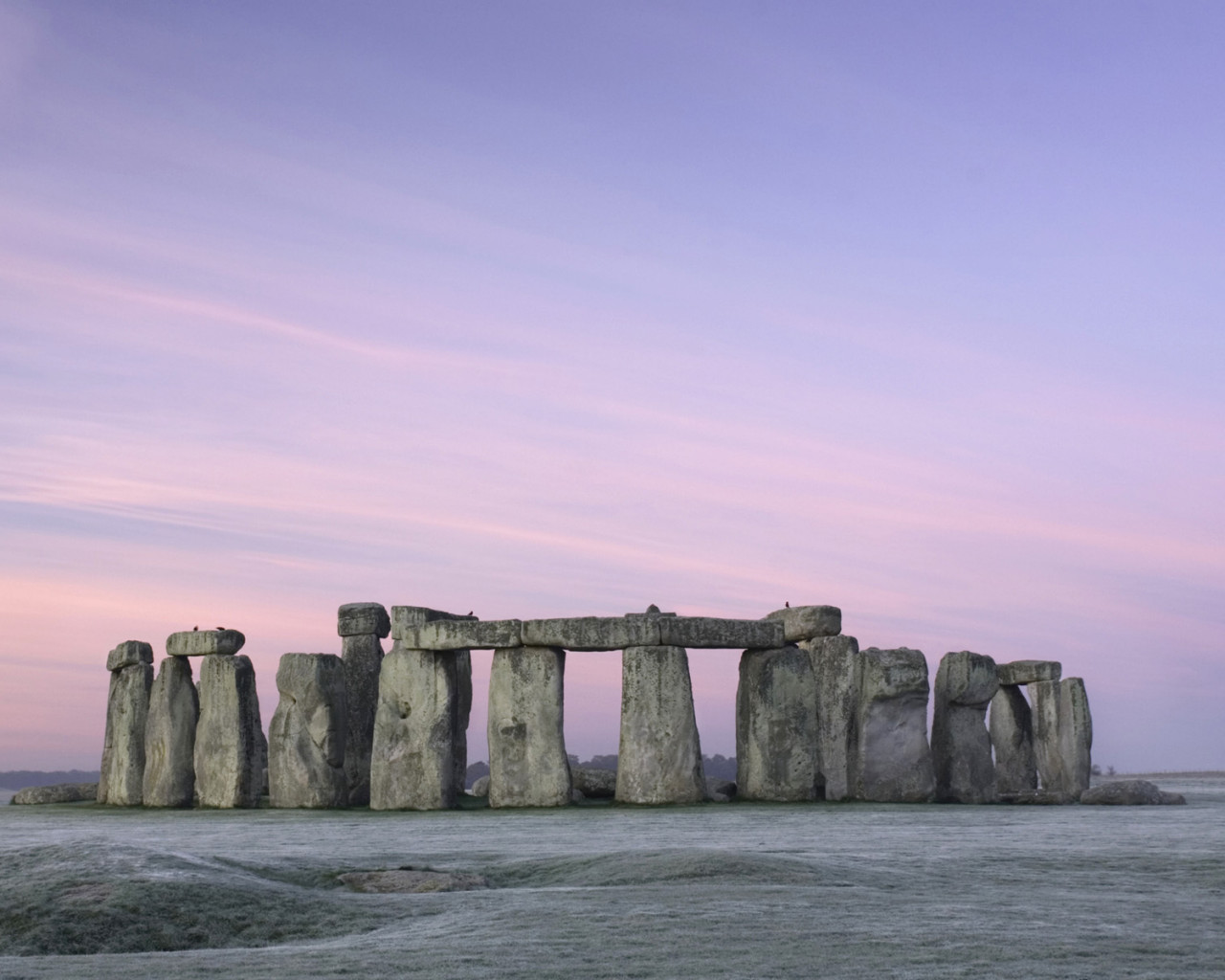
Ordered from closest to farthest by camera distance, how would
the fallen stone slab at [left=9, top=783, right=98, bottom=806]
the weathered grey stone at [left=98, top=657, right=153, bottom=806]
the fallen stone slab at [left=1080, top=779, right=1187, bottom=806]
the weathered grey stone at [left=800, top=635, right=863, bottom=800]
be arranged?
the weathered grey stone at [left=800, top=635, right=863, bottom=800], the fallen stone slab at [left=1080, top=779, right=1187, bottom=806], the weathered grey stone at [left=98, top=657, right=153, bottom=806], the fallen stone slab at [left=9, top=783, right=98, bottom=806]

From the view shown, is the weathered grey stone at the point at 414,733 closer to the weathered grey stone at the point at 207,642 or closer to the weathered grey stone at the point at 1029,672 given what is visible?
the weathered grey stone at the point at 207,642

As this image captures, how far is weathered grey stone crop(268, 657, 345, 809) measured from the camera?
23922mm

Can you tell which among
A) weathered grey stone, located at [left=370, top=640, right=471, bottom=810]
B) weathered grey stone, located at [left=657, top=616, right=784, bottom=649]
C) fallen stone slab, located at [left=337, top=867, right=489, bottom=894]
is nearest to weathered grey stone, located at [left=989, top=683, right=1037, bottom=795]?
weathered grey stone, located at [left=657, top=616, right=784, bottom=649]

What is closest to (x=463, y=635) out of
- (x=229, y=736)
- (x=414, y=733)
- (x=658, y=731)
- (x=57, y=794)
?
(x=414, y=733)

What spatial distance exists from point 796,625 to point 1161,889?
14.0 m

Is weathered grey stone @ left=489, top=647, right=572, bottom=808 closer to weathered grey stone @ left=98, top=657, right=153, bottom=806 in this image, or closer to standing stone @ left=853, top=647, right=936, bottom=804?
standing stone @ left=853, top=647, right=936, bottom=804

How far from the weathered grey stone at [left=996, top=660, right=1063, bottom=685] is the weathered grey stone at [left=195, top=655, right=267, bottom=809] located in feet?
41.8

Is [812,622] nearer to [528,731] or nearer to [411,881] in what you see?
[528,731]

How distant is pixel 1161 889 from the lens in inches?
448

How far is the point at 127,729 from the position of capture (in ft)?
88.1

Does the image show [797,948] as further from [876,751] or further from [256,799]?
[256,799]

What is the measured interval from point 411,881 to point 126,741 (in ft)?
56.4

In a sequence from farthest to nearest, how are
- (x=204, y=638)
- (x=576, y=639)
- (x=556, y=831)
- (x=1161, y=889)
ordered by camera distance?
(x=204, y=638), (x=576, y=639), (x=556, y=831), (x=1161, y=889)

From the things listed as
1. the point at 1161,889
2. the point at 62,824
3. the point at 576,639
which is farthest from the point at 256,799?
the point at 1161,889
